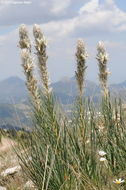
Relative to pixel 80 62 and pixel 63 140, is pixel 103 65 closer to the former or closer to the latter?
pixel 80 62

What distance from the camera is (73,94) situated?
19.5 feet

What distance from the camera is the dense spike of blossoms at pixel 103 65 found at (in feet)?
20.4

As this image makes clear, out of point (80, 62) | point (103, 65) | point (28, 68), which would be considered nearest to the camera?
point (28, 68)

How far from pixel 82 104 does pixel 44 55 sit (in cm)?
91

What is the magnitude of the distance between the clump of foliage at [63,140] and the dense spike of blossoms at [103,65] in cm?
2

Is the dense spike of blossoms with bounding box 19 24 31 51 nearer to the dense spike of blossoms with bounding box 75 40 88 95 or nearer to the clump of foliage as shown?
the clump of foliage

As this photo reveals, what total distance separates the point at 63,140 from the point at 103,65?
1.53m

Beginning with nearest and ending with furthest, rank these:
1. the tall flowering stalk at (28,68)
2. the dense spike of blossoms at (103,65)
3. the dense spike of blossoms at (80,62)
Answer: the tall flowering stalk at (28,68), the dense spike of blossoms at (80,62), the dense spike of blossoms at (103,65)

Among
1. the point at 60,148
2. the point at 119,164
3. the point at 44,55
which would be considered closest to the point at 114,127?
the point at 119,164

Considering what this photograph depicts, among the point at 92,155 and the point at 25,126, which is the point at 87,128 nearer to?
the point at 92,155

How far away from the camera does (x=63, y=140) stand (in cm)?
564

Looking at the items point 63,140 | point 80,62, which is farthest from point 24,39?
point 63,140

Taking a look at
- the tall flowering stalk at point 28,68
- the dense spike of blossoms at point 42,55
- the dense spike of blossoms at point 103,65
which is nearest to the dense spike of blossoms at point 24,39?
the tall flowering stalk at point 28,68

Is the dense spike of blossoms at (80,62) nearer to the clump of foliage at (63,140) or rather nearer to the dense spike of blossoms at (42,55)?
the clump of foliage at (63,140)
